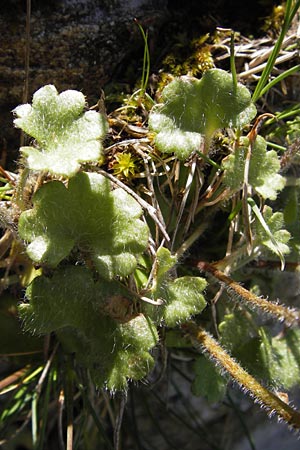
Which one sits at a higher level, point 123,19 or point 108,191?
point 123,19

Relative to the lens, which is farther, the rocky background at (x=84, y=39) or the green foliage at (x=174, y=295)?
the rocky background at (x=84, y=39)

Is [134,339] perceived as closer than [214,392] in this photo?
Yes

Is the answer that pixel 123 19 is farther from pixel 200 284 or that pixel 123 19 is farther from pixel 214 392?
Answer: pixel 214 392

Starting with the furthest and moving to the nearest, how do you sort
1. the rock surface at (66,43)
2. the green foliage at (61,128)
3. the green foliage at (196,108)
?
the rock surface at (66,43), the green foliage at (196,108), the green foliage at (61,128)

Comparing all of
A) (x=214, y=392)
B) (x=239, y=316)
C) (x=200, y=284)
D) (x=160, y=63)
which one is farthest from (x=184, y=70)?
(x=214, y=392)

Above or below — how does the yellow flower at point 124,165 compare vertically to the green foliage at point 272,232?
above

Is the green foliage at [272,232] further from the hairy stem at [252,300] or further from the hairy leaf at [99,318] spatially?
the hairy leaf at [99,318]

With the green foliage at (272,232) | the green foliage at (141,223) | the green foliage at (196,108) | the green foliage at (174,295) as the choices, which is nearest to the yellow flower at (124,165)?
the green foliage at (141,223)
